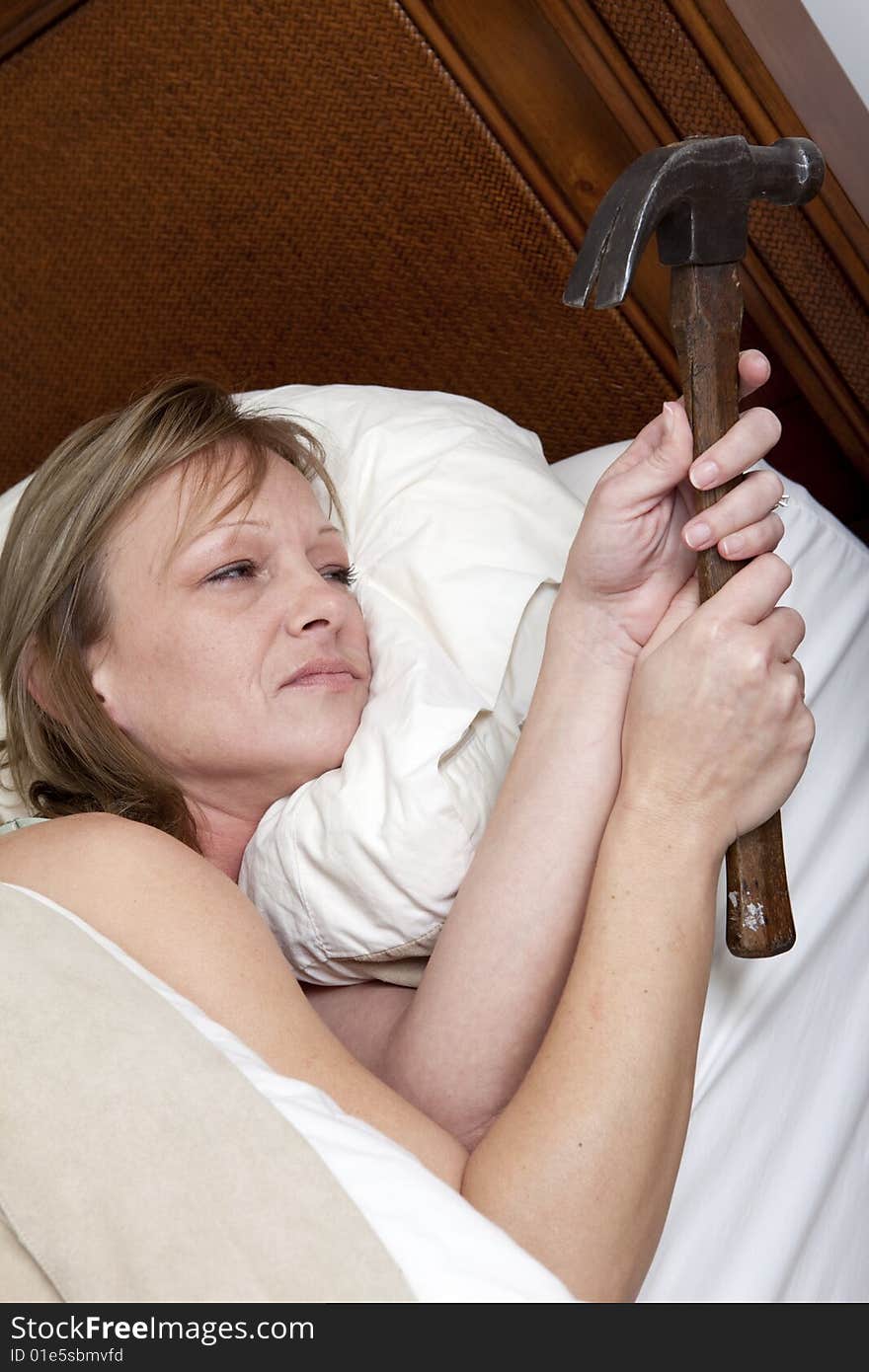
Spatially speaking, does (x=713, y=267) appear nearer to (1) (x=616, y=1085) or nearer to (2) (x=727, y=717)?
(2) (x=727, y=717)

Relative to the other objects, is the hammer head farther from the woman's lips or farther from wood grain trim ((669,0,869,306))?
the woman's lips

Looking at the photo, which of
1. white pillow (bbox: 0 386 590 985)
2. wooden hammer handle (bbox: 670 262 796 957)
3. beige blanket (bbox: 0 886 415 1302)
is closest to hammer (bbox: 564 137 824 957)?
wooden hammer handle (bbox: 670 262 796 957)

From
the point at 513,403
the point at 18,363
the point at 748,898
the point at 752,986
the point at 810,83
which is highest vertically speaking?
the point at 18,363

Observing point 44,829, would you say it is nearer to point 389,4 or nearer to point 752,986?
point 752,986

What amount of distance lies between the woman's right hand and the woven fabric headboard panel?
26.4 inches

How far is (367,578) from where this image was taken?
4.80 feet

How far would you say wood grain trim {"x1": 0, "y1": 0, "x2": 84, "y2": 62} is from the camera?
1556 millimetres

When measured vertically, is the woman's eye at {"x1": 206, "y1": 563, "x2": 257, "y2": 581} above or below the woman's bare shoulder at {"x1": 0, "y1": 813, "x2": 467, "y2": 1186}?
above

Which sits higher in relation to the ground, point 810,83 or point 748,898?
point 810,83

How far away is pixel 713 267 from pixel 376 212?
704 mm
